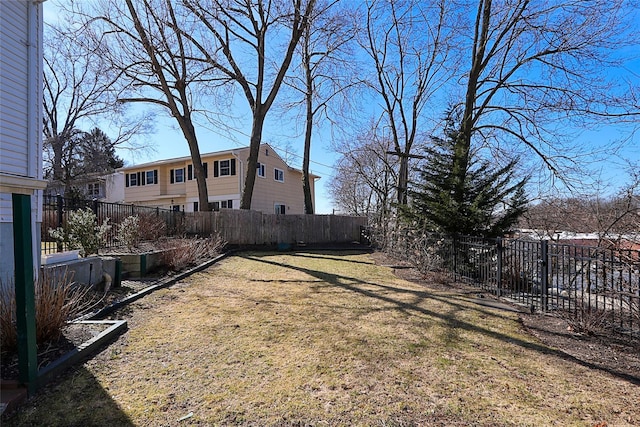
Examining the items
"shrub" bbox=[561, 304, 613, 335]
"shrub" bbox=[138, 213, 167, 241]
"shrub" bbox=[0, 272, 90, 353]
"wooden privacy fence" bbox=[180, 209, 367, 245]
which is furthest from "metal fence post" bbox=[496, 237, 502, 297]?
"wooden privacy fence" bbox=[180, 209, 367, 245]

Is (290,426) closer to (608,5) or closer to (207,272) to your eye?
(207,272)

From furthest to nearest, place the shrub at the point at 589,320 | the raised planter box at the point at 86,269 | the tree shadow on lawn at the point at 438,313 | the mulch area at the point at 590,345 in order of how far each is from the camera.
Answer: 1. the raised planter box at the point at 86,269
2. the shrub at the point at 589,320
3. the tree shadow on lawn at the point at 438,313
4. the mulch area at the point at 590,345

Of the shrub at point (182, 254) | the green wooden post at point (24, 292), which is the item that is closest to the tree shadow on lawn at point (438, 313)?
the shrub at point (182, 254)

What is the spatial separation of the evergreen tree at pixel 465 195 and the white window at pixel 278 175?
51.3 feet

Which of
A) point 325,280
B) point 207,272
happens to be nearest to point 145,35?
point 207,272

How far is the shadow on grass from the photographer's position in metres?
2.21

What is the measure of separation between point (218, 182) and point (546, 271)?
1943 centimetres

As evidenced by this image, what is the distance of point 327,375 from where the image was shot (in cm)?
290

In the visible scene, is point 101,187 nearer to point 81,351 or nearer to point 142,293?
point 142,293

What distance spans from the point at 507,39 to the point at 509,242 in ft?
29.8

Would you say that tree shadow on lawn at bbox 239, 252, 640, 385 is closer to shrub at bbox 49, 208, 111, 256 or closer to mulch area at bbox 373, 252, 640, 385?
mulch area at bbox 373, 252, 640, 385

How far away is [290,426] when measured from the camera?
7.18 ft

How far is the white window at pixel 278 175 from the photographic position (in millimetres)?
23516

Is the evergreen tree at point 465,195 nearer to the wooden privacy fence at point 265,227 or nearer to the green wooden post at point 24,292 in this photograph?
the wooden privacy fence at point 265,227
